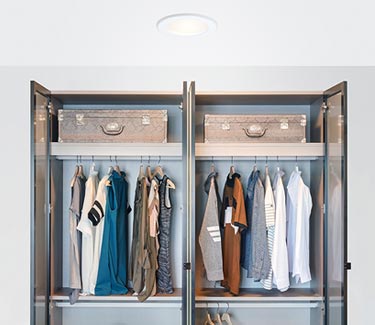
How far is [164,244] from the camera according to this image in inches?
109

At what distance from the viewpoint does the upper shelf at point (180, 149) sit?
2.72 m

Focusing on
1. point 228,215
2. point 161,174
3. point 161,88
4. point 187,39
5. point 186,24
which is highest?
point 187,39

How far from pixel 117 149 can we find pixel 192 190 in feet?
1.97

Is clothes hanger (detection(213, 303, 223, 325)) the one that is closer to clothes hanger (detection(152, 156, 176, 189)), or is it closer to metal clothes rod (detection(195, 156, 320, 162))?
clothes hanger (detection(152, 156, 176, 189))

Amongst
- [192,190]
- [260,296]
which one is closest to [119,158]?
[192,190]

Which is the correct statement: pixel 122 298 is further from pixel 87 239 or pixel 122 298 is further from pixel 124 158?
pixel 124 158

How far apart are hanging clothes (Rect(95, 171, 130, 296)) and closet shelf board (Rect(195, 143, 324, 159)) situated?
620 mm

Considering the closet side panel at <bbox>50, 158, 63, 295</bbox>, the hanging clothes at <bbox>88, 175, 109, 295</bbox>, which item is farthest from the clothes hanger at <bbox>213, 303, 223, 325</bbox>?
the closet side panel at <bbox>50, 158, 63, 295</bbox>

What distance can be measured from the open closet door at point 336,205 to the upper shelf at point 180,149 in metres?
0.18

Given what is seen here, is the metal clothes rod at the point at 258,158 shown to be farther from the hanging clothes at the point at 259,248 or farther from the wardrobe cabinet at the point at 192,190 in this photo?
the hanging clothes at the point at 259,248

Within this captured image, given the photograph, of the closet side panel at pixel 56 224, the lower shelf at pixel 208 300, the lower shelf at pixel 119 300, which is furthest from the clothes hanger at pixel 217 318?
the closet side panel at pixel 56 224

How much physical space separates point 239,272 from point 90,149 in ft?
4.18

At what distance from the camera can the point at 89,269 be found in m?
2.78
